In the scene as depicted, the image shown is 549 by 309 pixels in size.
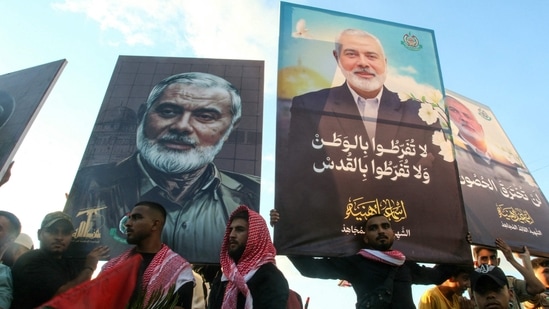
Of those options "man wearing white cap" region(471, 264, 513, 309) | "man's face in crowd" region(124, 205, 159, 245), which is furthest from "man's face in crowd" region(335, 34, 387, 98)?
"man's face in crowd" region(124, 205, 159, 245)

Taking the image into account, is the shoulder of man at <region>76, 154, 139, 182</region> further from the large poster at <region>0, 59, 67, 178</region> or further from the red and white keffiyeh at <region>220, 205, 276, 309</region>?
the red and white keffiyeh at <region>220, 205, 276, 309</region>

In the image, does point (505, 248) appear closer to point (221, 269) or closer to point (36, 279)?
point (221, 269)

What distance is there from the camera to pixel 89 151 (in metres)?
4.12

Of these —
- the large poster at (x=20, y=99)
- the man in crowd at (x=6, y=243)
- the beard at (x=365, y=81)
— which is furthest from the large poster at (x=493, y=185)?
the large poster at (x=20, y=99)

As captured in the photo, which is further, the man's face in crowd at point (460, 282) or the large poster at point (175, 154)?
the large poster at point (175, 154)

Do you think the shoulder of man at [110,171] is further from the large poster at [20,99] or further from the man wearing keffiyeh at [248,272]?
the man wearing keffiyeh at [248,272]

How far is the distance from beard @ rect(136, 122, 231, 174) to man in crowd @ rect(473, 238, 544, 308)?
2593 millimetres

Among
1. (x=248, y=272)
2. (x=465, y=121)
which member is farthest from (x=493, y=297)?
(x=465, y=121)

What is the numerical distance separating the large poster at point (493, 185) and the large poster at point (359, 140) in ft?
1.46

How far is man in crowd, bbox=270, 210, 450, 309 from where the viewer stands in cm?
276

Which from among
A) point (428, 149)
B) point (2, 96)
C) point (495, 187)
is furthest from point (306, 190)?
point (2, 96)

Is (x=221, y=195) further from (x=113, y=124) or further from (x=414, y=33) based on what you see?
(x=414, y=33)

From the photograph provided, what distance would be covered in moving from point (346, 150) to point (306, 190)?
661mm

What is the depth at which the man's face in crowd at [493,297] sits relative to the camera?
7.65 feet
